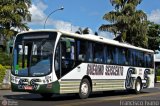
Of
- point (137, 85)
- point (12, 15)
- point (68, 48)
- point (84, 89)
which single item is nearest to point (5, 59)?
point (12, 15)

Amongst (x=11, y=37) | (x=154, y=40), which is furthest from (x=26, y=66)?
(x=154, y=40)

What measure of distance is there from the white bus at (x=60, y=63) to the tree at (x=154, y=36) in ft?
175

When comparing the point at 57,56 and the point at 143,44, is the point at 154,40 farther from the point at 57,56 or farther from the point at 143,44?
the point at 57,56

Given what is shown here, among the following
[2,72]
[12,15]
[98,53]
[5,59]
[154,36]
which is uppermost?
[154,36]

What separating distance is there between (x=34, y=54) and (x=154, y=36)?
61468mm

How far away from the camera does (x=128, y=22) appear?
50.0 m

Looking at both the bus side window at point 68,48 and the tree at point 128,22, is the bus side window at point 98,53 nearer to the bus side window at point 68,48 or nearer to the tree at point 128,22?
the bus side window at point 68,48

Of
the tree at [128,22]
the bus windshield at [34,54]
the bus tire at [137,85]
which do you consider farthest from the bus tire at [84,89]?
the tree at [128,22]

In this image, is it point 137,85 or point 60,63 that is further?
point 137,85

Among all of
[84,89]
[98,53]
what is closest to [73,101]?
[84,89]

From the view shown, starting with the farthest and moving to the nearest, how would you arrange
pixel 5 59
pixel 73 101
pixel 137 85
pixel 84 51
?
pixel 5 59, pixel 137 85, pixel 84 51, pixel 73 101

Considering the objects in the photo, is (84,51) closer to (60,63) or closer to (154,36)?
(60,63)

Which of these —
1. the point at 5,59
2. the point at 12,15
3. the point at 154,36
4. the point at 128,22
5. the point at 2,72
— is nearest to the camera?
the point at 2,72

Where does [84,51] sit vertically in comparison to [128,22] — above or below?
below
